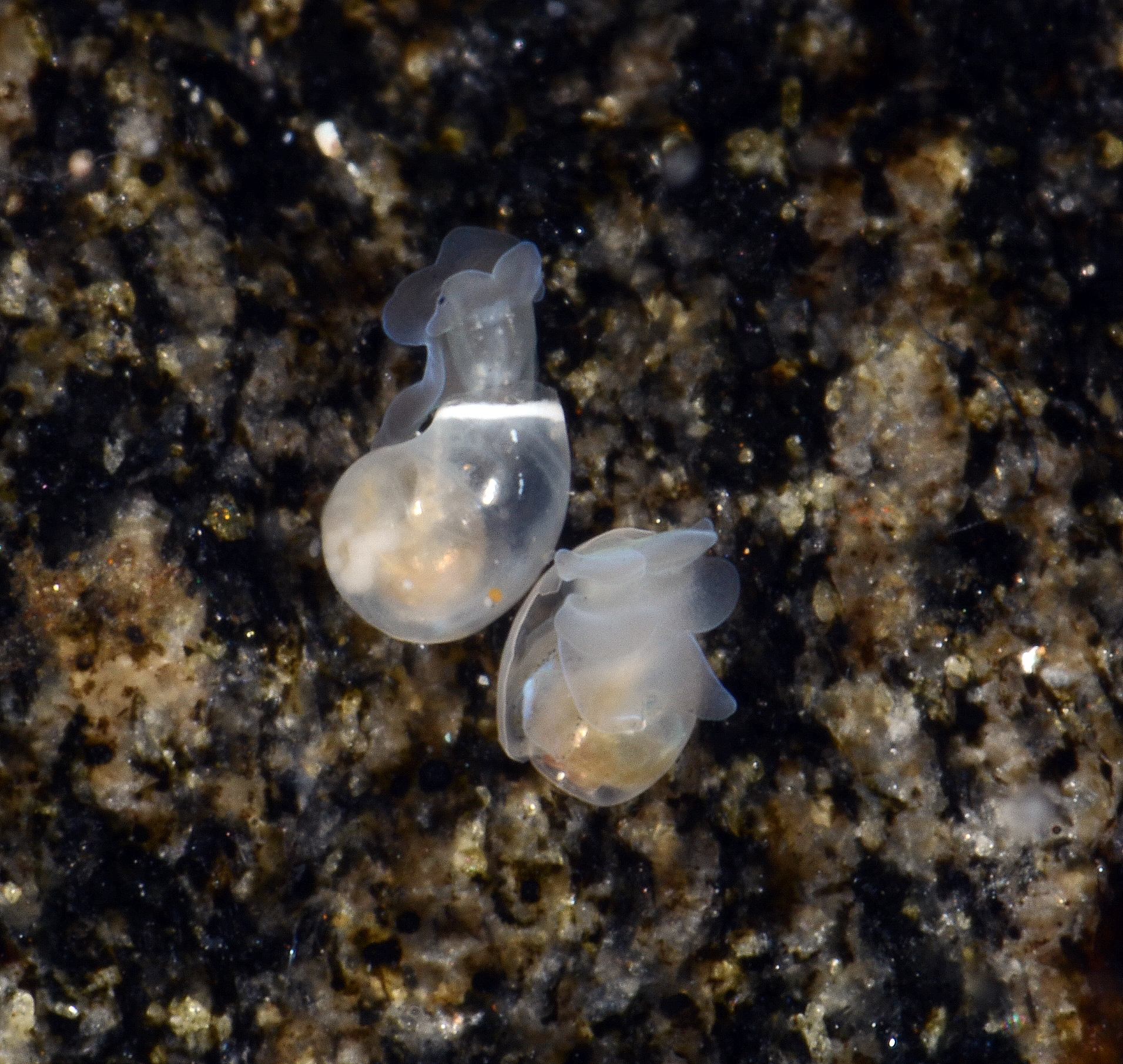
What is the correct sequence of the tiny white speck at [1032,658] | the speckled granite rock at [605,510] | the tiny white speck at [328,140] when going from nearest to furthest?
the speckled granite rock at [605,510], the tiny white speck at [1032,658], the tiny white speck at [328,140]

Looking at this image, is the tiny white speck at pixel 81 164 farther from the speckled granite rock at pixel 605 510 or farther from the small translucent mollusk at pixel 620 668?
the small translucent mollusk at pixel 620 668

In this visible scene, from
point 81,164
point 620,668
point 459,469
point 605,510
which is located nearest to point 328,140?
point 81,164

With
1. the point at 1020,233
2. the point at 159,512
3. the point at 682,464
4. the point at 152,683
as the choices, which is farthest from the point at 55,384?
the point at 1020,233

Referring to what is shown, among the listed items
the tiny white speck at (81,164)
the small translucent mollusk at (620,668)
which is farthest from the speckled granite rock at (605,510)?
the small translucent mollusk at (620,668)

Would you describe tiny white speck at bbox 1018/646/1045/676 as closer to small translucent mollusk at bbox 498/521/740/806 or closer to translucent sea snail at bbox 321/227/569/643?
small translucent mollusk at bbox 498/521/740/806

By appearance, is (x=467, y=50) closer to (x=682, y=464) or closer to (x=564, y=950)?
(x=682, y=464)

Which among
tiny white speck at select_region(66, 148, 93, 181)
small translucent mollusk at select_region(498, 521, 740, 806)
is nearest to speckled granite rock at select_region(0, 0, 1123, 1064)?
tiny white speck at select_region(66, 148, 93, 181)
